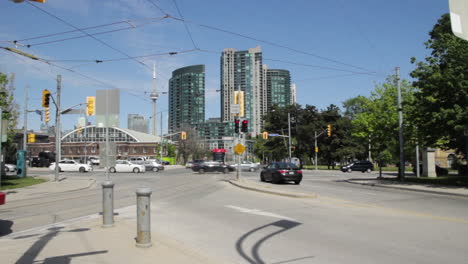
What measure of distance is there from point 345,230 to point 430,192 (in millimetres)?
12676

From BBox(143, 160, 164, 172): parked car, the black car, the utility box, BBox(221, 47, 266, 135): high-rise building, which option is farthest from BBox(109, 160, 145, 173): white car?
the black car

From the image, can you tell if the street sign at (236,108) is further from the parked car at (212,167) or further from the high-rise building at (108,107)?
the parked car at (212,167)

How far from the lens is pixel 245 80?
308ft

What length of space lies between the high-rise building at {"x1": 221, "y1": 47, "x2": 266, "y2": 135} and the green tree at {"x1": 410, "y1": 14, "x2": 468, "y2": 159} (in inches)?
1184

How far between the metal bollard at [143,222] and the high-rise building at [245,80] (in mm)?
44259

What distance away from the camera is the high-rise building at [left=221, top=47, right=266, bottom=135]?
67625mm

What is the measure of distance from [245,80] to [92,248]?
89.5 meters

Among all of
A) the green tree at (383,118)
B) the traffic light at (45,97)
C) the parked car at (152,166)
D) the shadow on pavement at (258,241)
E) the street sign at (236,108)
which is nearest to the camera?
the shadow on pavement at (258,241)

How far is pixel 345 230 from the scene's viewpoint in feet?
26.4

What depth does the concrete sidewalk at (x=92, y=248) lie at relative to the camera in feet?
17.5

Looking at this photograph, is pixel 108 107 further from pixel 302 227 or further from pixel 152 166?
pixel 152 166

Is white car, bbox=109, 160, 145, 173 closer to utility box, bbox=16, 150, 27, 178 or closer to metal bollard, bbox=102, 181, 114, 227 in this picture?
utility box, bbox=16, 150, 27, 178

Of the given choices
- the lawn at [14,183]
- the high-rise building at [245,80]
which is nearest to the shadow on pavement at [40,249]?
the lawn at [14,183]

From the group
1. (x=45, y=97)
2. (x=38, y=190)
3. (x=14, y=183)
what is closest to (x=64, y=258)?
(x=38, y=190)
